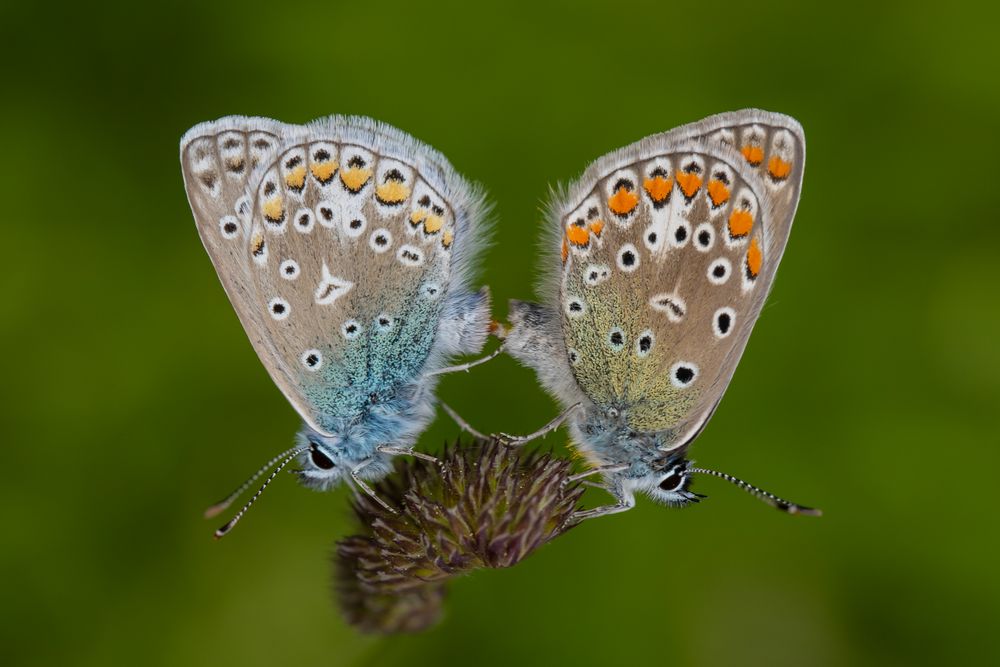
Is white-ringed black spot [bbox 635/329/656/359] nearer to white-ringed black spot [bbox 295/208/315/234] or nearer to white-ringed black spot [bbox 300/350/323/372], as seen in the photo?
white-ringed black spot [bbox 300/350/323/372]

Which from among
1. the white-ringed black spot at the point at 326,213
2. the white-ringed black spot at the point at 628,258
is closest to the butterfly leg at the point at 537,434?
the white-ringed black spot at the point at 628,258

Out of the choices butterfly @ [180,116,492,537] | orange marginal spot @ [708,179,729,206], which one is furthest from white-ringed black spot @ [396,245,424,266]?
orange marginal spot @ [708,179,729,206]

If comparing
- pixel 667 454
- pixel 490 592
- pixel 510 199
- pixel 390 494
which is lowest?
pixel 490 592

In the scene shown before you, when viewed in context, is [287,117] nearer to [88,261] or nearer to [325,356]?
[88,261]

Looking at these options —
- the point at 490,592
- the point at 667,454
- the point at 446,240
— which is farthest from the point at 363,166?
the point at 490,592

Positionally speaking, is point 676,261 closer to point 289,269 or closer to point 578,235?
point 578,235
